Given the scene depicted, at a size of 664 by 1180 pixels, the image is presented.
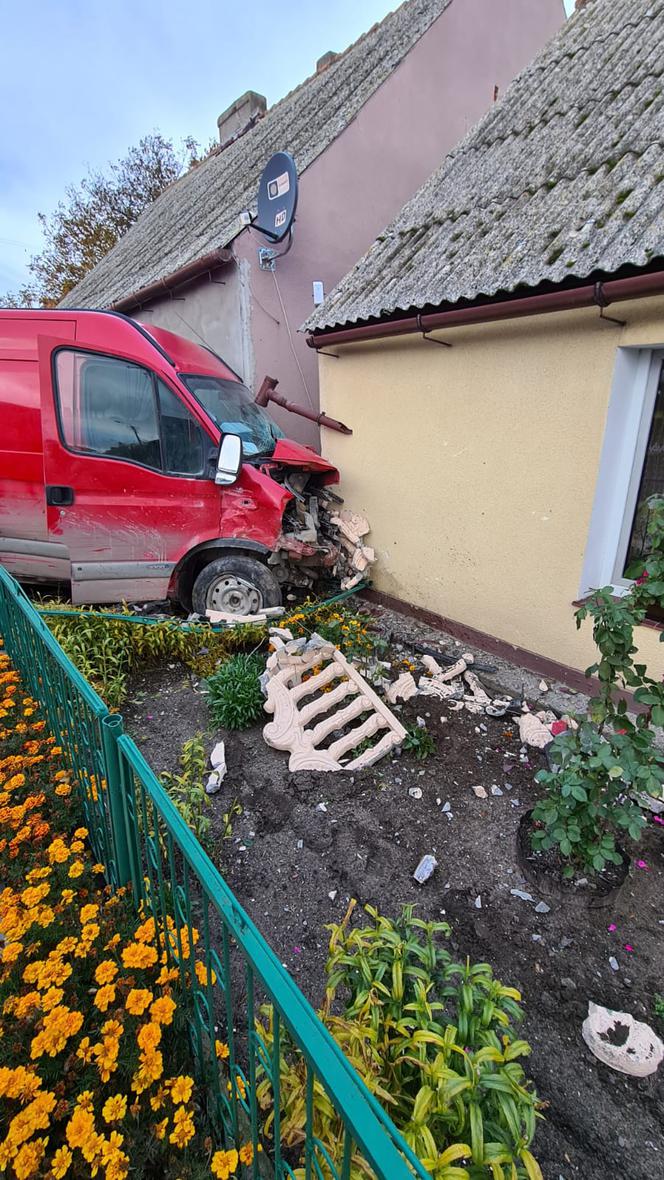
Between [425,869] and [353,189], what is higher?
[353,189]

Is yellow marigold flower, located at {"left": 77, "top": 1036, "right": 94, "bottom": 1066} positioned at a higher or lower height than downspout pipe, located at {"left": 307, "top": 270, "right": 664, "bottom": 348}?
lower

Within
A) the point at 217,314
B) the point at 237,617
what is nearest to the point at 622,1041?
the point at 237,617

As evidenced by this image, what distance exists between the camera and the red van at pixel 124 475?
4.52 metres

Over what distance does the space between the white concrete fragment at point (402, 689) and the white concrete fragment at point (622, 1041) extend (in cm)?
210

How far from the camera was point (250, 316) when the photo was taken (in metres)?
6.71

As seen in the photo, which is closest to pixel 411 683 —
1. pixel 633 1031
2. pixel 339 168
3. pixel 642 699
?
pixel 642 699

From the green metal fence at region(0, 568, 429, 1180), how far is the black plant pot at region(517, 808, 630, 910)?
1358 mm

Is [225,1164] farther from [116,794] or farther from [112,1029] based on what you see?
[116,794]

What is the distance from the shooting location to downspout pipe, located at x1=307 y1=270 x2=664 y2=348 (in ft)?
10.3

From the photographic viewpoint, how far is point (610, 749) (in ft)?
7.19

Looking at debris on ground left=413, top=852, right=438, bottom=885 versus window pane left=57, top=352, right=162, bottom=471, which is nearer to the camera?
debris on ground left=413, top=852, right=438, bottom=885

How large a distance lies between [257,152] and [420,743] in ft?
34.4

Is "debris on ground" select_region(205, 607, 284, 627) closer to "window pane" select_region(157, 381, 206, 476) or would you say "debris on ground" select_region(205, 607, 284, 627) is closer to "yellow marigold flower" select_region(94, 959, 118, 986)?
"window pane" select_region(157, 381, 206, 476)

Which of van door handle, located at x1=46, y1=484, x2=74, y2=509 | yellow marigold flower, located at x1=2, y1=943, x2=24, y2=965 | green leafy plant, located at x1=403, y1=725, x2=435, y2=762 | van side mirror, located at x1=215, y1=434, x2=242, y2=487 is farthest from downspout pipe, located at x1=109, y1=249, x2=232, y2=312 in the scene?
yellow marigold flower, located at x1=2, y1=943, x2=24, y2=965
